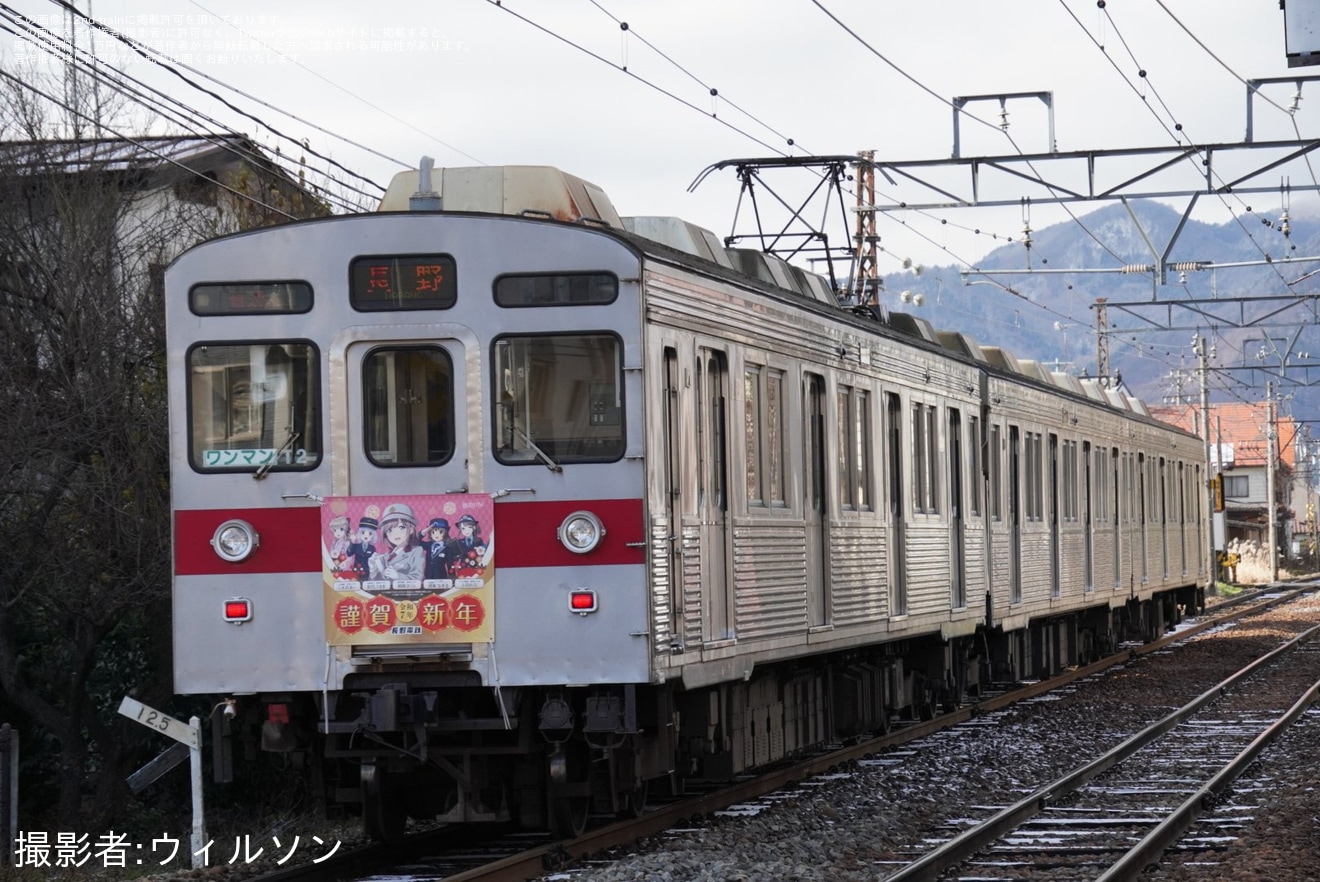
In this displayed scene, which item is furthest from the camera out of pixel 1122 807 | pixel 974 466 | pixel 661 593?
pixel 974 466

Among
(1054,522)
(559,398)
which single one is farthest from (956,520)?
(559,398)

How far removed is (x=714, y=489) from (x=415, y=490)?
1842 millimetres

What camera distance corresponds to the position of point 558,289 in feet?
29.4

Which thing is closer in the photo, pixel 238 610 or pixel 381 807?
pixel 238 610

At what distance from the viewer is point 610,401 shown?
29.2 ft

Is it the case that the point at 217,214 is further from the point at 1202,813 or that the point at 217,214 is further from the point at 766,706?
the point at 1202,813

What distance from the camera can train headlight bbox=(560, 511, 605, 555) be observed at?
8758 mm

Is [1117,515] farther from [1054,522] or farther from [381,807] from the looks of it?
[381,807]

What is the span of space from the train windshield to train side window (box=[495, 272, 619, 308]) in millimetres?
166

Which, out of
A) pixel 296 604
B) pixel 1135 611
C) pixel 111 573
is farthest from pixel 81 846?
pixel 1135 611

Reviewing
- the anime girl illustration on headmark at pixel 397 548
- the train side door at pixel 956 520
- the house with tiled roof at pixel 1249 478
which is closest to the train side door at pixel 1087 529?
the train side door at pixel 956 520

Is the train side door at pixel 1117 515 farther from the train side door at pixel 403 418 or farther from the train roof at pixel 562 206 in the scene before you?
the train side door at pixel 403 418

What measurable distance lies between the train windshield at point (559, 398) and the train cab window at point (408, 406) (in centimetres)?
26

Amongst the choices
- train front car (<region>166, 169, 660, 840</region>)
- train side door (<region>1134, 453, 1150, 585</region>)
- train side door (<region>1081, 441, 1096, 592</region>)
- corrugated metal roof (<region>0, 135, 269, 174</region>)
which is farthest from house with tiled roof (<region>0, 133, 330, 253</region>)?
train side door (<region>1134, 453, 1150, 585</region>)
